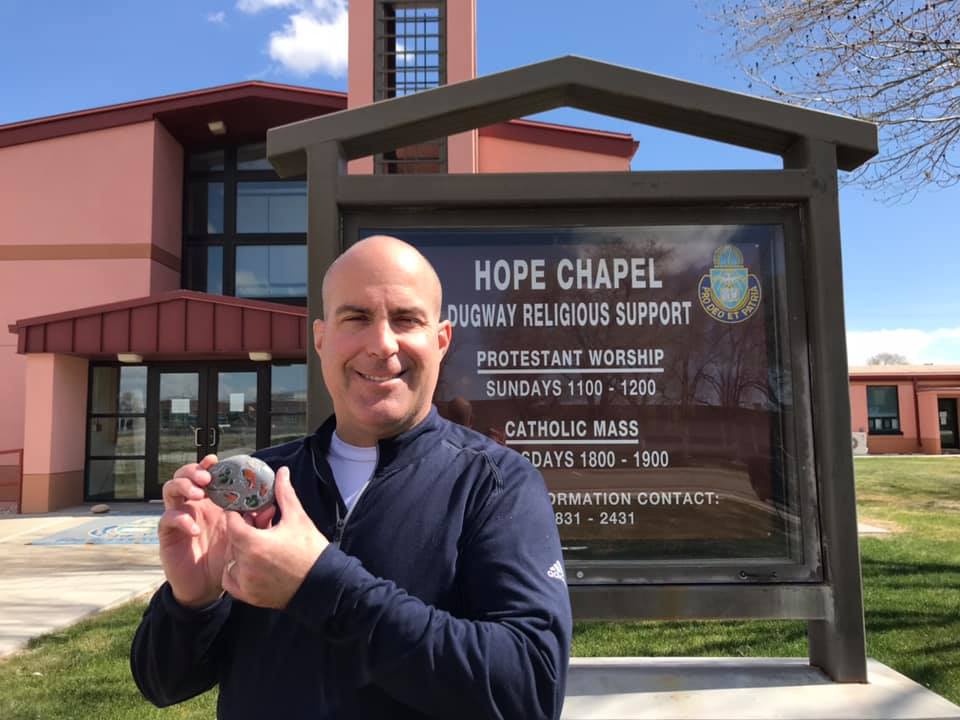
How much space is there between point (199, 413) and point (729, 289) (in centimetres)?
1286

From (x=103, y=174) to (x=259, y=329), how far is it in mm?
6162

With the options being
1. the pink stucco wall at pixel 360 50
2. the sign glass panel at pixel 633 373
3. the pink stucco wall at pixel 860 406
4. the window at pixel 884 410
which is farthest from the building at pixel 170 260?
the window at pixel 884 410

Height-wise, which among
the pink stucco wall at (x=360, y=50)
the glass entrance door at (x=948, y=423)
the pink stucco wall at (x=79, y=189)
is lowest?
the glass entrance door at (x=948, y=423)

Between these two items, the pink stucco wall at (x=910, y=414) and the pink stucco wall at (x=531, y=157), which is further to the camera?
the pink stucco wall at (x=910, y=414)

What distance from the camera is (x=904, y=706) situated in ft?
8.19

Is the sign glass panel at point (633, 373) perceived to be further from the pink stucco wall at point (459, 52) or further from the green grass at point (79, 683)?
the pink stucco wall at point (459, 52)

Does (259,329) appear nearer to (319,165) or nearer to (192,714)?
(192,714)

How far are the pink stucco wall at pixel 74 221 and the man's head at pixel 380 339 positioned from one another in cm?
1498

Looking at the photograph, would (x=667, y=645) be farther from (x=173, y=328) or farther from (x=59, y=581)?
(x=173, y=328)

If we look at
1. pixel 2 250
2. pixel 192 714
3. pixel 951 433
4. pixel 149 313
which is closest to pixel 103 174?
pixel 2 250

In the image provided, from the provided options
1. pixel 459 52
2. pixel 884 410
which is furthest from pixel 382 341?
pixel 884 410

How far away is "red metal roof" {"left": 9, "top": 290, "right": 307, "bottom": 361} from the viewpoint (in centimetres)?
1222

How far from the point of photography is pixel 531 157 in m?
15.5

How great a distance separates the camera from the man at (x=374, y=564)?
1125 mm
